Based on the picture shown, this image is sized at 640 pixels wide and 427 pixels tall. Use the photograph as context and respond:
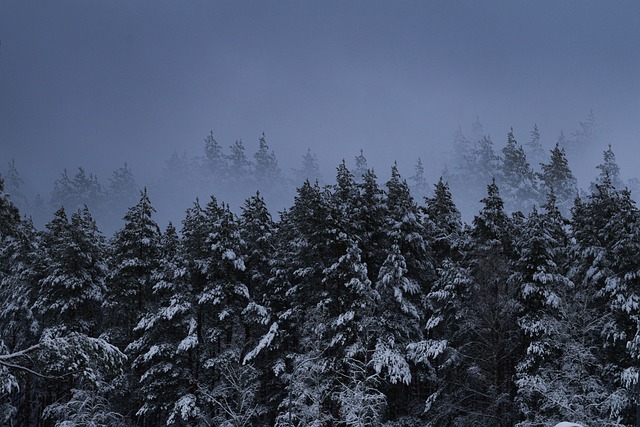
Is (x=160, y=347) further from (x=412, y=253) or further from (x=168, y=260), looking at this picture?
(x=412, y=253)

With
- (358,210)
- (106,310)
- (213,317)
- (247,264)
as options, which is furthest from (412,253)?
(106,310)

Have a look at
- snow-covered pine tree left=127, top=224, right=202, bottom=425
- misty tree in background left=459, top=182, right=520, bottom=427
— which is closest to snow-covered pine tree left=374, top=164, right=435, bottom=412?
misty tree in background left=459, top=182, right=520, bottom=427

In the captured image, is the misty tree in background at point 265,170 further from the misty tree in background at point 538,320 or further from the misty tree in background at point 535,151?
the misty tree in background at point 538,320

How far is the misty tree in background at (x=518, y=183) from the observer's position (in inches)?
4601

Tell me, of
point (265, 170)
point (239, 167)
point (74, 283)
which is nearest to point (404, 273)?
point (74, 283)

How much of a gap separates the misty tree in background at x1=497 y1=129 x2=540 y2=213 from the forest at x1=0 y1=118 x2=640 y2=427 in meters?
89.3

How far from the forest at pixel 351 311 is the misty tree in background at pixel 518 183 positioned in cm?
8932

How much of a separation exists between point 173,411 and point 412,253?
49.6ft

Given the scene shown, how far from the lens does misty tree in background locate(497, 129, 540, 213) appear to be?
383ft

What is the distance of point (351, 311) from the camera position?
86.7 ft

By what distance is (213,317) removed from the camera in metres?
30.8

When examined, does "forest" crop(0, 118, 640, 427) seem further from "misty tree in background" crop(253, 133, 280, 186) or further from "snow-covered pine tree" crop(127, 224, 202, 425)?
"misty tree in background" crop(253, 133, 280, 186)

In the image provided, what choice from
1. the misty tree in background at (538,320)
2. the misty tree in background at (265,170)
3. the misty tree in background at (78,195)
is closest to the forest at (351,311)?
the misty tree in background at (538,320)

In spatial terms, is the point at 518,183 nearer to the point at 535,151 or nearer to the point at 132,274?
the point at 535,151
